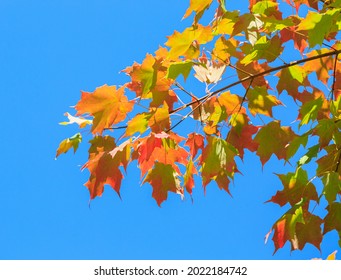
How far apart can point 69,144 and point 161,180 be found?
1.84ft

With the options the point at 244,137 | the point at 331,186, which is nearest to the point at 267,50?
the point at 244,137

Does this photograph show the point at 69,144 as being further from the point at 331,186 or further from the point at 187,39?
the point at 331,186

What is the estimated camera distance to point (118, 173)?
209 cm

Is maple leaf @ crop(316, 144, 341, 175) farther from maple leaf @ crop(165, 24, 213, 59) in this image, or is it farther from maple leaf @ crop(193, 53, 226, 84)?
maple leaf @ crop(165, 24, 213, 59)

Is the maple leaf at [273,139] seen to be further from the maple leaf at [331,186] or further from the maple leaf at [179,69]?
the maple leaf at [179,69]

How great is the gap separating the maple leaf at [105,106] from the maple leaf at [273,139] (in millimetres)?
667

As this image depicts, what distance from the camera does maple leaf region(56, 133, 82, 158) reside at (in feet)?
8.43

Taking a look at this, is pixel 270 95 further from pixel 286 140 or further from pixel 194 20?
pixel 194 20

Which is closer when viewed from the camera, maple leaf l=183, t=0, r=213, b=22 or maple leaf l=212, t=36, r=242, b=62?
maple leaf l=183, t=0, r=213, b=22

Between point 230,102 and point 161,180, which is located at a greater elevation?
point 230,102

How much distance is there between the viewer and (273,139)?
8.30 feet

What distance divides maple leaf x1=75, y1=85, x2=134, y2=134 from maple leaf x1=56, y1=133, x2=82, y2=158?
39cm

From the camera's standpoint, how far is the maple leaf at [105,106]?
2135 millimetres

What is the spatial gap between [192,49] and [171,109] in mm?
274
